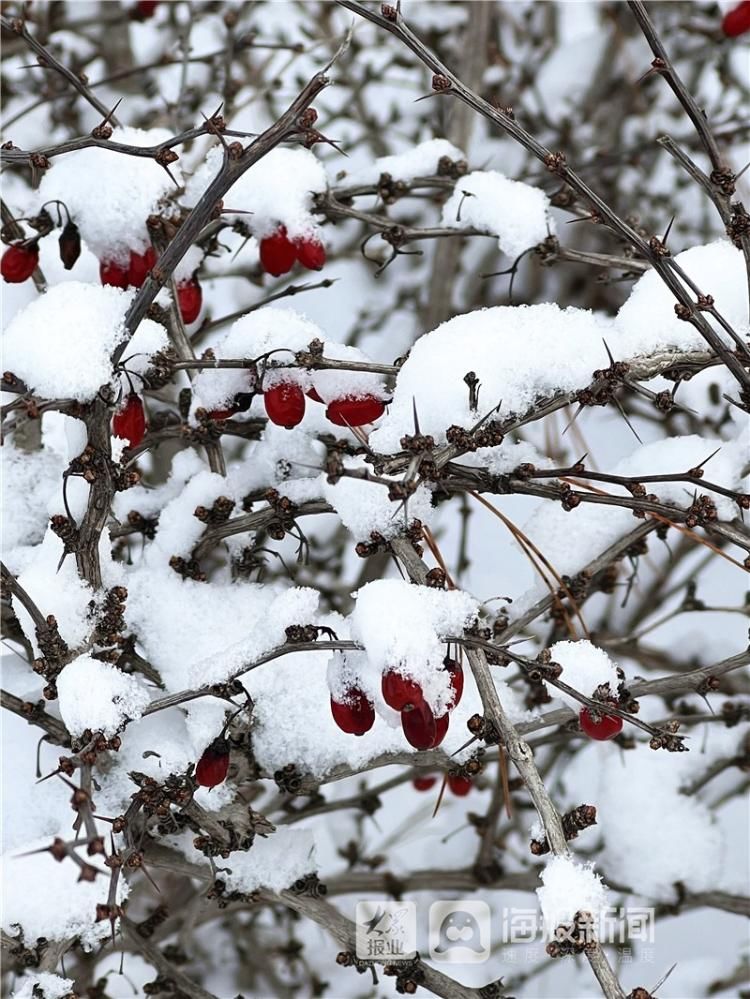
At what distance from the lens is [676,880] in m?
1.90

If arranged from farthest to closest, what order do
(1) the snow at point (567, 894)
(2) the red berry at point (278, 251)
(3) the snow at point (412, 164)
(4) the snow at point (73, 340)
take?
1. (3) the snow at point (412, 164)
2. (2) the red berry at point (278, 251)
3. (4) the snow at point (73, 340)
4. (1) the snow at point (567, 894)

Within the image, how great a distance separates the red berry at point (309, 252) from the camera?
4.74ft

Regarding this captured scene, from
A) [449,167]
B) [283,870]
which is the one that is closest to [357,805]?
[283,870]

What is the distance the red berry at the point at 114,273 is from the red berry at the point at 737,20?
1.19 m

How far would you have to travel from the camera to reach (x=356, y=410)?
1.24 meters

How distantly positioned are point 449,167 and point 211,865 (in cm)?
105

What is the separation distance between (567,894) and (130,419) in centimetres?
67

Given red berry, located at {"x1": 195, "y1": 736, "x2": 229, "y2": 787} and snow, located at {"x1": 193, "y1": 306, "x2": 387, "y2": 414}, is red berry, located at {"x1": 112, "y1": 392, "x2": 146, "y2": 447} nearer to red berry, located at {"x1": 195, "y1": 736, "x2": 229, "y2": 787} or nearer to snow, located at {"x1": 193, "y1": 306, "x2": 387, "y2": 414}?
snow, located at {"x1": 193, "y1": 306, "x2": 387, "y2": 414}

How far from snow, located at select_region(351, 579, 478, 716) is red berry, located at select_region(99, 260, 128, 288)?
58 cm

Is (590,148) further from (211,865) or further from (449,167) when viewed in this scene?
(211,865)

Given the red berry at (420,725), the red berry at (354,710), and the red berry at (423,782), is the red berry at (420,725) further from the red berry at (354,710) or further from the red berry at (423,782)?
the red berry at (423,782)

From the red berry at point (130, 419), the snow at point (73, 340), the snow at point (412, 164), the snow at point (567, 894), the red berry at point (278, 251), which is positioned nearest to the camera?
the snow at point (567, 894)

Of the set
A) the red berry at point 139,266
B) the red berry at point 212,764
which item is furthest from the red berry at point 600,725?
the red berry at point 139,266

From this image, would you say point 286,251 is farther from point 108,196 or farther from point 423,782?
point 423,782
